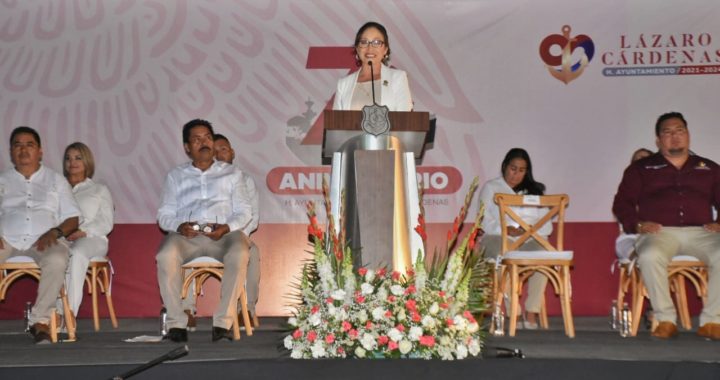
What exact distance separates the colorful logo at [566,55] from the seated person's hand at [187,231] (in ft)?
9.70

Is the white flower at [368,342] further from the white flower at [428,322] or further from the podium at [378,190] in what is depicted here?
the podium at [378,190]

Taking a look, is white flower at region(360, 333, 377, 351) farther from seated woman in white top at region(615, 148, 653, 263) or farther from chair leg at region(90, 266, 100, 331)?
chair leg at region(90, 266, 100, 331)

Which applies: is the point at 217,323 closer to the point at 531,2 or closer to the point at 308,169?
the point at 308,169

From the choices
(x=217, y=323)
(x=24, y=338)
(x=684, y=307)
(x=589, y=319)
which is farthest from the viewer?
(x=589, y=319)

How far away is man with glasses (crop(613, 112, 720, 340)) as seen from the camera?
4.97 meters

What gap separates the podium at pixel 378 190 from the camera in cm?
338

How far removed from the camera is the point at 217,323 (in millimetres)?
4898

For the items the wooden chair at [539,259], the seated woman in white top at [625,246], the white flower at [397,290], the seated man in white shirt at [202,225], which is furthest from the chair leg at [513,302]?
the white flower at [397,290]

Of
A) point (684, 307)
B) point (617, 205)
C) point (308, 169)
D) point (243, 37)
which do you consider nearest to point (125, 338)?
point (308, 169)

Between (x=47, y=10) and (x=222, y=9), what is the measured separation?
130 centimetres

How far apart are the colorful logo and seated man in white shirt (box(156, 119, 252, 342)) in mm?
2535

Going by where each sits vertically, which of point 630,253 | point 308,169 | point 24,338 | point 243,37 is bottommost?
point 24,338

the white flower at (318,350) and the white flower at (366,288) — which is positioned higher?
the white flower at (366,288)

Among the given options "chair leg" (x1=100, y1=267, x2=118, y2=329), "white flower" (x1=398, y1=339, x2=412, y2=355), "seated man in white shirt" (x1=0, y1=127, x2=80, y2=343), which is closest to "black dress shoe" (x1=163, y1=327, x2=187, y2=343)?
"seated man in white shirt" (x1=0, y1=127, x2=80, y2=343)
